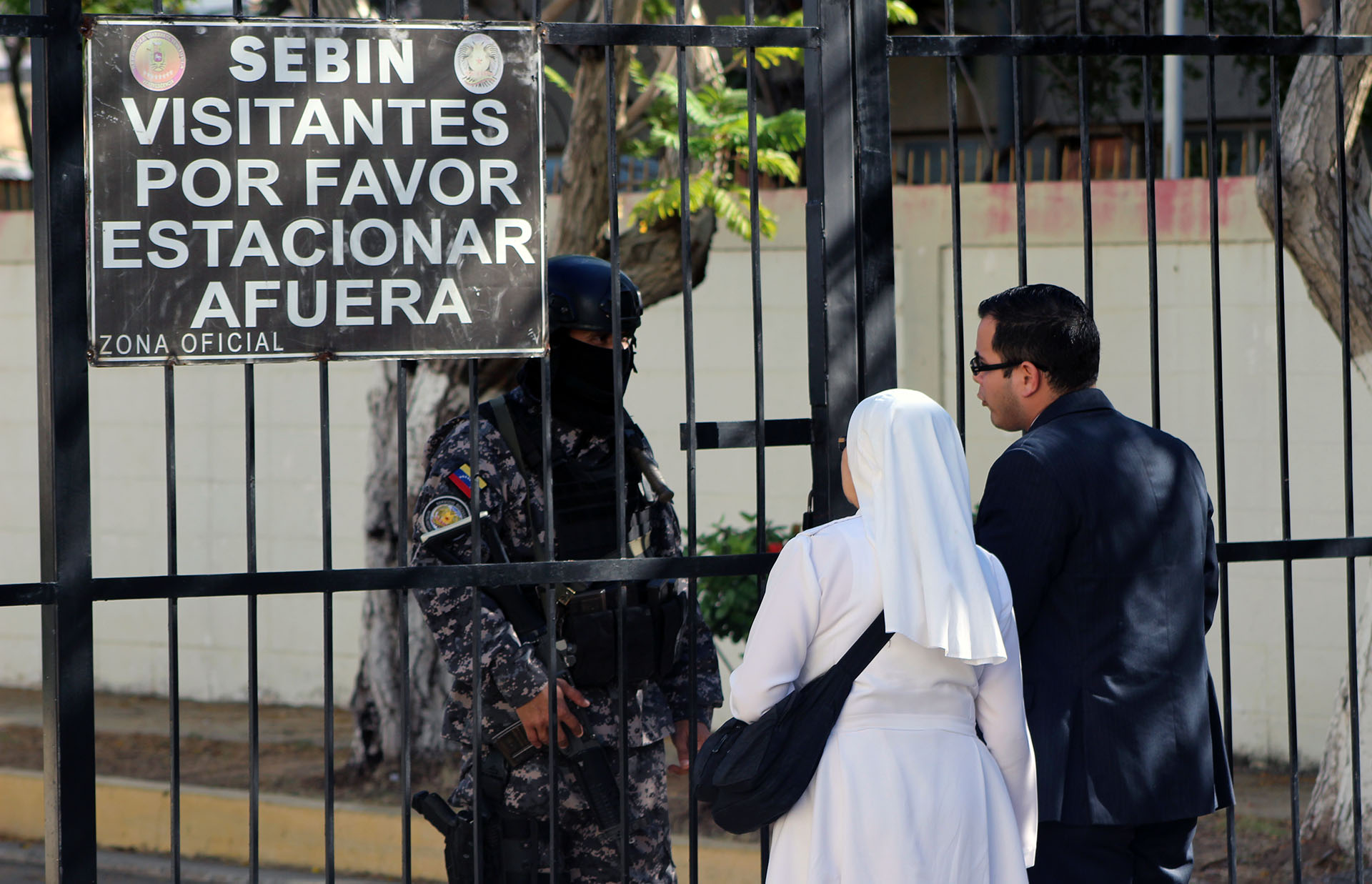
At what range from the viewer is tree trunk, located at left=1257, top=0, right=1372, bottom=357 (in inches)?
189

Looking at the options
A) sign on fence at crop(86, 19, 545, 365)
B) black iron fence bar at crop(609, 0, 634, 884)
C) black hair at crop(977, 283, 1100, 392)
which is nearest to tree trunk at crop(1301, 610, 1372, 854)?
black hair at crop(977, 283, 1100, 392)

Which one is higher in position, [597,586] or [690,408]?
[690,408]

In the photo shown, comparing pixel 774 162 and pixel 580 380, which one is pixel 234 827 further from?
pixel 580 380

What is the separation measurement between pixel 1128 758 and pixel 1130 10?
40.5 feet

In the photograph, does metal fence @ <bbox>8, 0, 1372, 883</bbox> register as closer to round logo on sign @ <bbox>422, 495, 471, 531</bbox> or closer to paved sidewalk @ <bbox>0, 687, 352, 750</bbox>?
round logo on sign @ <bbox>422, 495, 471, 531</bbox>

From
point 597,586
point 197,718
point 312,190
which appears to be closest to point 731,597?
point 597,586

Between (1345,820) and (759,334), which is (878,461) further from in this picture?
(1345,820)

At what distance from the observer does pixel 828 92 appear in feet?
9.82

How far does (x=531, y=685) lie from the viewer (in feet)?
10.0

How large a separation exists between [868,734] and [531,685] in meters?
0.97

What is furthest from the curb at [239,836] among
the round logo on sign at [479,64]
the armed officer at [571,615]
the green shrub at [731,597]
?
the round logo on sign at [479,64]

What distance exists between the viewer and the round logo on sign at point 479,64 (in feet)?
9.17

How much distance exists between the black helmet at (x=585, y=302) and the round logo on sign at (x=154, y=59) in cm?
93

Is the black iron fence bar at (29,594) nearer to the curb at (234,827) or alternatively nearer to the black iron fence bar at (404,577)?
the black iron fence bar at (404,577)
